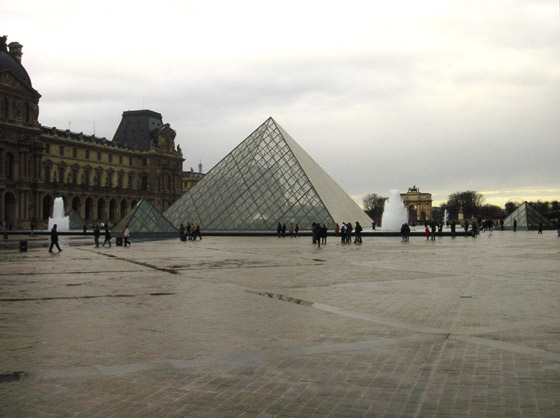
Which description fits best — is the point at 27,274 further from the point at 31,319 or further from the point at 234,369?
the point at 234,369

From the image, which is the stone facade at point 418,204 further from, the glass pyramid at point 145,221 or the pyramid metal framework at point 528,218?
the glass pyramid at point 145,221

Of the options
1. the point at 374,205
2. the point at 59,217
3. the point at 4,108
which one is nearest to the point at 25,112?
the point at 4,108

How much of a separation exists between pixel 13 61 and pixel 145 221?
37193 millimetres

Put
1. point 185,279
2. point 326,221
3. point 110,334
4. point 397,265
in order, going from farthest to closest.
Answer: point 326,221 → point 397,265 → point 185,279 → point 110,334

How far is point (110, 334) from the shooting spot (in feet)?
19.7

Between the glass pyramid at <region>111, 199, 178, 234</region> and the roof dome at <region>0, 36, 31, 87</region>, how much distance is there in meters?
33.6

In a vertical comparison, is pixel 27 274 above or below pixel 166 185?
below

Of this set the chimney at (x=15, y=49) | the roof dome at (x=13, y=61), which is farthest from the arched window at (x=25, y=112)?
the chimney at (x=15, y=49)

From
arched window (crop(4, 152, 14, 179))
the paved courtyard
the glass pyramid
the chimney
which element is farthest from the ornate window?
the paved courtyard

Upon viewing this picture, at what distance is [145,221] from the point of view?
38.0m

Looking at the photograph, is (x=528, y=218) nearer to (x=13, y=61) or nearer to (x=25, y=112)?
(x=25, y=112)

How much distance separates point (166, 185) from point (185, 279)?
278 feet

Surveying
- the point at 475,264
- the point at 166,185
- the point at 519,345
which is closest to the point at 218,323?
the point at 519,345

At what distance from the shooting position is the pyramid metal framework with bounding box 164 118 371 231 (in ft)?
126
